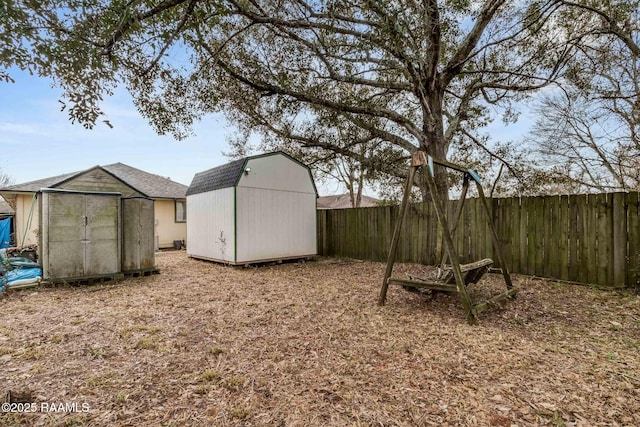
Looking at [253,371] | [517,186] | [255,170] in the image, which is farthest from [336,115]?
[253,371]

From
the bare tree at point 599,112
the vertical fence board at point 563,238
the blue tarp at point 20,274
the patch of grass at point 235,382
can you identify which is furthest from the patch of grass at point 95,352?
the bare tree at point 599,112

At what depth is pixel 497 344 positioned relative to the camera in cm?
304

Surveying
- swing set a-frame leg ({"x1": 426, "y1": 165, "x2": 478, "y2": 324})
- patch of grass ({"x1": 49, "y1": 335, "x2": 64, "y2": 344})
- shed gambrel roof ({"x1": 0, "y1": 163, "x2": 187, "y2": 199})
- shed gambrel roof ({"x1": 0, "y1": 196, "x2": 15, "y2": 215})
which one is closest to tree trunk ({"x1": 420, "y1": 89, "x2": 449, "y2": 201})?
swing set a-frame leg ({"x1": 426, "y1": 165, "x2": 478, "y2": 324})

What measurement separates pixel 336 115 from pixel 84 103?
7052mm

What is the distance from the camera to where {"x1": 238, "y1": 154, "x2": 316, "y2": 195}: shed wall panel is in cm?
830

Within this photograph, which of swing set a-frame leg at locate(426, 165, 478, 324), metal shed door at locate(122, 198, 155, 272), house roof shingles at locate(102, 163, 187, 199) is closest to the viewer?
swing set a-frame leg at locate(426, 165, 478, 324)

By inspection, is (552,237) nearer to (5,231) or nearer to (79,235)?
(79,235)

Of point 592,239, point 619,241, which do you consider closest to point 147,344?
point 592,239

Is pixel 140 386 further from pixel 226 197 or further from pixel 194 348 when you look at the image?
pixel 226 197

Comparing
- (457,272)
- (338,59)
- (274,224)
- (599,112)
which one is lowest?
(457,272)

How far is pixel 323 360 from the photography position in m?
2.78

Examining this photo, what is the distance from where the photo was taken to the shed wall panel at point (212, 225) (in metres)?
8.16

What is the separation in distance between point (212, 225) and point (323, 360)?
6.99 metres

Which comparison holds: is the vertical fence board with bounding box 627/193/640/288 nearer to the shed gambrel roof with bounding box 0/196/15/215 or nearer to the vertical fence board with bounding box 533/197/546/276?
the vertical fence board with bounding box 533/197/546/276
